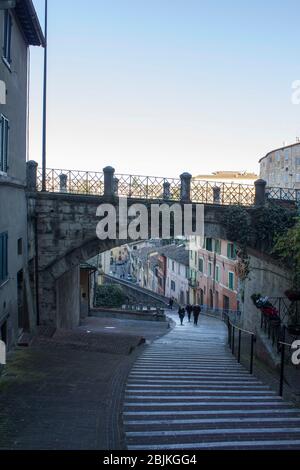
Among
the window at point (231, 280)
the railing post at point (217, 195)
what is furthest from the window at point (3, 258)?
the window at point (231, 280)

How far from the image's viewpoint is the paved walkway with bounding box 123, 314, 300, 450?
21.8 feet

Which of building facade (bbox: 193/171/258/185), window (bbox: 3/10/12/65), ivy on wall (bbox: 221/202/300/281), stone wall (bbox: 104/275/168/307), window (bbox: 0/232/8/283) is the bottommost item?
stone wall (bbox: 104/275/168/307)

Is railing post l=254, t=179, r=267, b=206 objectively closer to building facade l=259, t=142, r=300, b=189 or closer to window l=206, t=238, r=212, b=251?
window l=206, t=238, r=212, b=251

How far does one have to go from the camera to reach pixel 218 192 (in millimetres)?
17312

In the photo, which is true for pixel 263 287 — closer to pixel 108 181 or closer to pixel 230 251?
pixel 108 181

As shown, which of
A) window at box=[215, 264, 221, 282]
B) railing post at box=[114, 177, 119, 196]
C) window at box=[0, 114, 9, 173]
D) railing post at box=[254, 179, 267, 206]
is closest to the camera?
window at box=[0, 114, 9, 173]

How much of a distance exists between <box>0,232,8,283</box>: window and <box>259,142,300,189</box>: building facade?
48.7 m

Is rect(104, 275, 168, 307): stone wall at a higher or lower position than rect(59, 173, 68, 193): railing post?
lower

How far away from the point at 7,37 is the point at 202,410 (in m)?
9.46

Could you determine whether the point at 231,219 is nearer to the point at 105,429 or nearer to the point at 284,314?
the point at 284,314

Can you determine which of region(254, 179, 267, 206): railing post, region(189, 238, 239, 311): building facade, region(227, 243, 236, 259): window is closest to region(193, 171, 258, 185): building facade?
region(189, 238, 239, 311): building facade

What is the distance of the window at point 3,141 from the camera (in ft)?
37.1

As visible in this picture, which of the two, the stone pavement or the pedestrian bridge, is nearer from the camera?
the stone pavement
